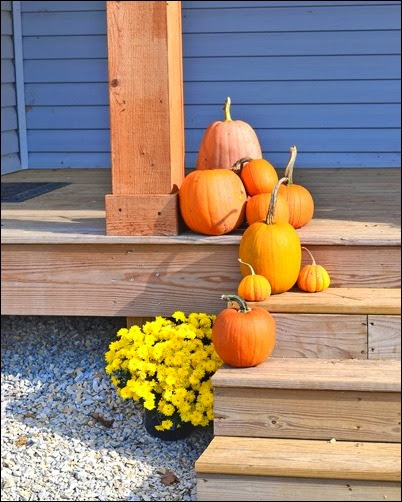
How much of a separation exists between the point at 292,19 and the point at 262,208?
266 cm

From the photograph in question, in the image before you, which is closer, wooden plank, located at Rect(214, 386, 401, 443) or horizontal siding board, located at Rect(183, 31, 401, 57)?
wooden plank, located at Rect(214, 386, 401, 443)

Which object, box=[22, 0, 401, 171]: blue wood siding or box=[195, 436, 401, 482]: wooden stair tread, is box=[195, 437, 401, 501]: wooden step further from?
box=[22, 0, 401, 171]: blue wood siding

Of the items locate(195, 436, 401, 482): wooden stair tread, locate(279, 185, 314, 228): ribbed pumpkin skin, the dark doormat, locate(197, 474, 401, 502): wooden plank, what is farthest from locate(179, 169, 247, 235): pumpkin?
the dark doormat

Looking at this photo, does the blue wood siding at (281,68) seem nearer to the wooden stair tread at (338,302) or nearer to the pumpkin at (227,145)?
the pumpkin at (227,145)

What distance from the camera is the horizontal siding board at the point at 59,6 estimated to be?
6.01 m

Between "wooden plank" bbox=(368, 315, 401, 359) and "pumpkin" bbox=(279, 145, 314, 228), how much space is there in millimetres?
613

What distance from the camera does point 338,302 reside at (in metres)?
3.27

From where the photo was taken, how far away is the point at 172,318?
12.3 feet

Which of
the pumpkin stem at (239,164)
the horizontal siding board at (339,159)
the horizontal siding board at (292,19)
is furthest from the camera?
the horizontal siding board at (339,159)

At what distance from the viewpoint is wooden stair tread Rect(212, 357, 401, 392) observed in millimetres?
2922

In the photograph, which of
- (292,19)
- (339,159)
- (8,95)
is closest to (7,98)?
(8,95)

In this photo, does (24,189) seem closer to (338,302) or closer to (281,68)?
(281,68)

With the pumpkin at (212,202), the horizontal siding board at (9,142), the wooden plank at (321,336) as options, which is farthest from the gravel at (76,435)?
the horizontal siding board at (9,142)

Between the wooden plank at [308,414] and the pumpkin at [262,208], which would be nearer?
the wooden plank at [308,414]
